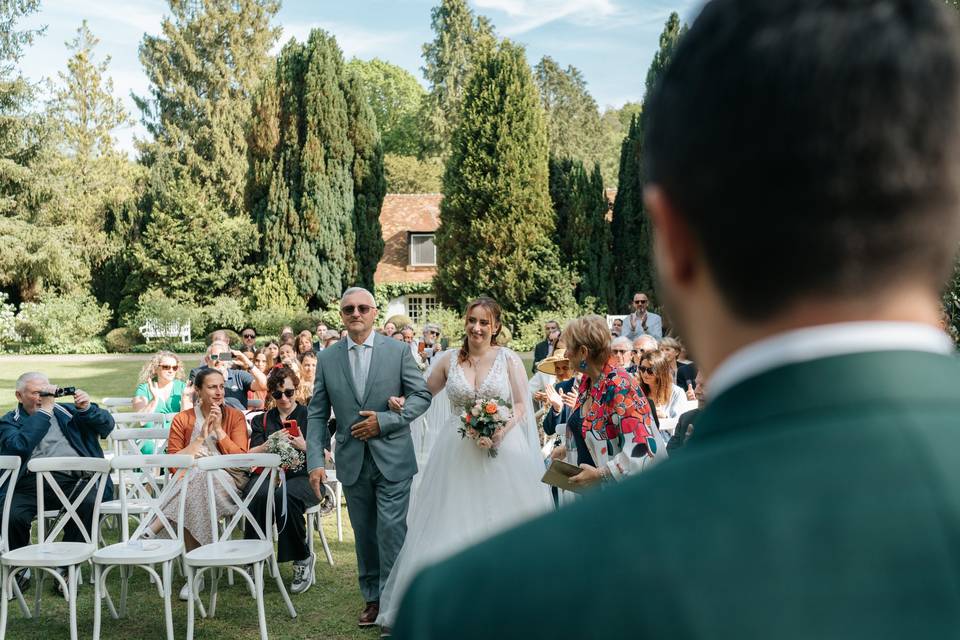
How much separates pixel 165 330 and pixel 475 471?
28830 millimetres

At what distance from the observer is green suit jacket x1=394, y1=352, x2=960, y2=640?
643mm

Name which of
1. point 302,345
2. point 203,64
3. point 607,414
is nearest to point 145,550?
point 607,414

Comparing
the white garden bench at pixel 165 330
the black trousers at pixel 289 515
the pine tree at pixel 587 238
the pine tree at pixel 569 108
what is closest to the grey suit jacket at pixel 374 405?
the black trousers at pixel 289 515

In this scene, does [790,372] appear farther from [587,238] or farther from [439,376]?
[587,238]

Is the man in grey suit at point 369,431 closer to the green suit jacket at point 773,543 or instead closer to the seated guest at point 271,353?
the green suit jacket at point 773,543

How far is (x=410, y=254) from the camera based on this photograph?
37.8 m

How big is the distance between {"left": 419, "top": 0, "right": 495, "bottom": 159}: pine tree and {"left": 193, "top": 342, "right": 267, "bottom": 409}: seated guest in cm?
3833

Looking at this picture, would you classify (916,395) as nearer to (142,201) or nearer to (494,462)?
(494,462)

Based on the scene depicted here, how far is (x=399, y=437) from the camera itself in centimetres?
641

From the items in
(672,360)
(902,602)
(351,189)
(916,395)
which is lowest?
(672,360)

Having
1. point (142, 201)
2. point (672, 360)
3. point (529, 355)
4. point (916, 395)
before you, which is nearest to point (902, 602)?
point (916, 395)

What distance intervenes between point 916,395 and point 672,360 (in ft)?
22.9

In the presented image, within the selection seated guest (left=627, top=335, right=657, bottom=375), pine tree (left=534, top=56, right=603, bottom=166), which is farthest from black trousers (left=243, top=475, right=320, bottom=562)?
pine tree (left=534, top=56, right=603, bottom=166)

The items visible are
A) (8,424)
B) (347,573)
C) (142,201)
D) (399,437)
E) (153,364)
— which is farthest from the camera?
(142,201)
